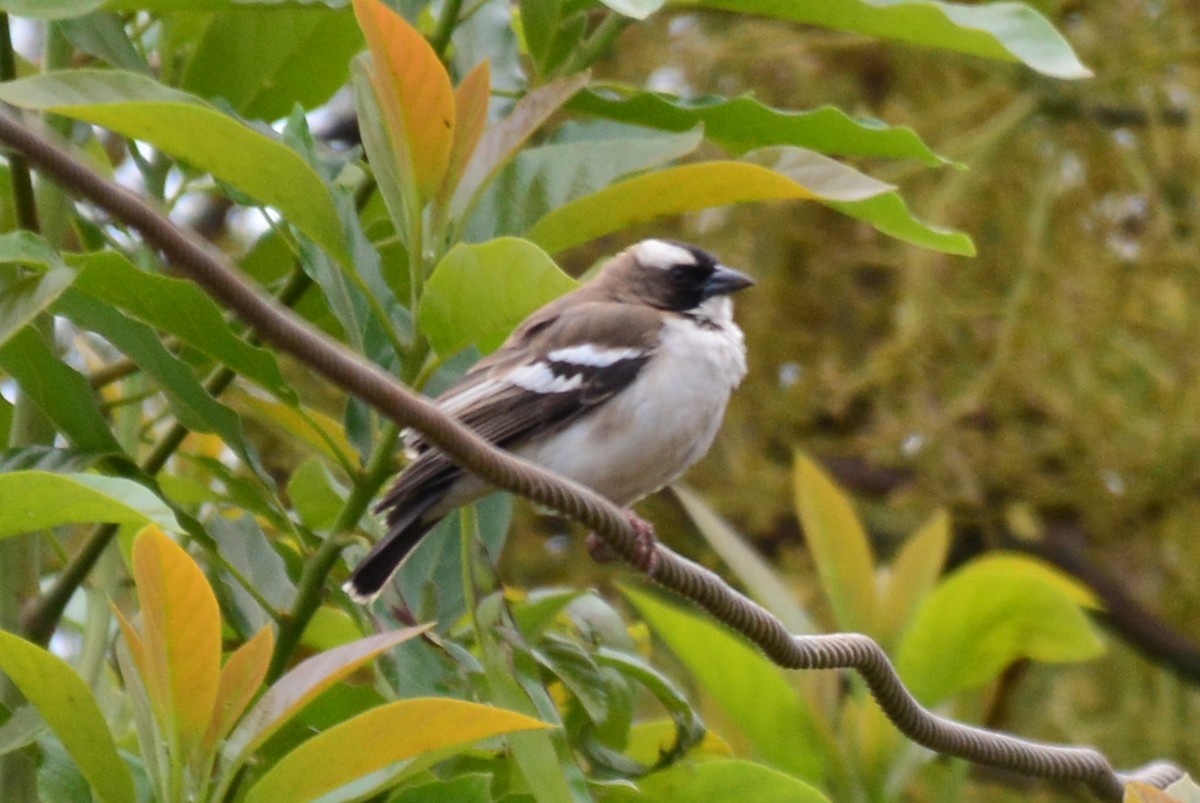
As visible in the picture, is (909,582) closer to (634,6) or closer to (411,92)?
(634,6)

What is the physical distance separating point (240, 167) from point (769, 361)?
3.39 meters

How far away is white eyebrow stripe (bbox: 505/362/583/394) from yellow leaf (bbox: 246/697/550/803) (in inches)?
51.8

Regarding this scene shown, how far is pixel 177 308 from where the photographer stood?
66.6 inches

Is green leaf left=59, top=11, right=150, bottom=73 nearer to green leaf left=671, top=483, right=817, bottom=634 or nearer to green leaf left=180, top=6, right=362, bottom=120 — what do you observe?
green leaf left=180, top=6, right=362, bottom=120

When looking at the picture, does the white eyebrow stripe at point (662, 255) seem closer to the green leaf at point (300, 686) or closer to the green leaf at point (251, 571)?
the green leaf at point (251, 571)

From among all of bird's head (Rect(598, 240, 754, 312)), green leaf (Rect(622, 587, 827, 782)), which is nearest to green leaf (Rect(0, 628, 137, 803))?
green leaf (Rect(622, 587, 827, 782))

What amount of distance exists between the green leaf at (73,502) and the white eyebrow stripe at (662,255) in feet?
6.07

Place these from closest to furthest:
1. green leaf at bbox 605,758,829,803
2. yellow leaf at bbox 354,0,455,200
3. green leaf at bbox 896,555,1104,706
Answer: yellow leaf at bbox 354,0,455,200, green leaf at bbox 605,758,829,803, green leaf at bbox 896,555,1104,706

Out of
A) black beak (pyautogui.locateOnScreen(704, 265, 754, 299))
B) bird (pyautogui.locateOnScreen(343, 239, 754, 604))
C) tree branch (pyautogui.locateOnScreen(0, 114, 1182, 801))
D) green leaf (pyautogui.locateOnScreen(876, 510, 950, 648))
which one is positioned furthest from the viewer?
black beak (pyautogui.locateOnScreen(704, 265, 754, 299))

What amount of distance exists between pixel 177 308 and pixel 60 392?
173 mm

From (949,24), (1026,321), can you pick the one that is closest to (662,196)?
(949,24)

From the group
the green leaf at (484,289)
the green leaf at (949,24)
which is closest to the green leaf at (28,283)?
the green leaf at (484,289)

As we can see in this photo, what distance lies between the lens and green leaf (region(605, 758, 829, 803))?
5.85ft

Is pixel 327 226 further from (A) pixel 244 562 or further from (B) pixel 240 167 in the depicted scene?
(A) pixel 244 562
